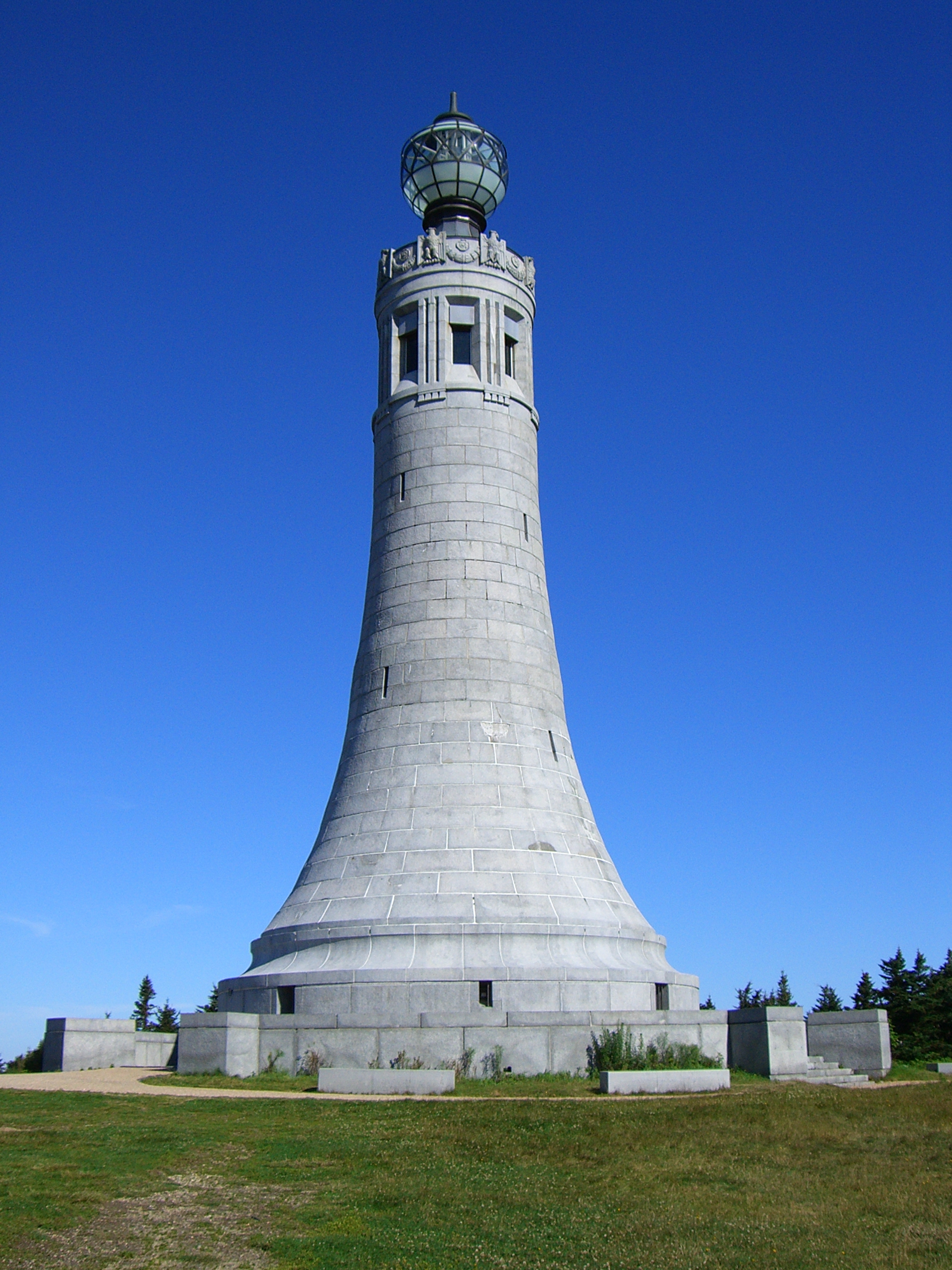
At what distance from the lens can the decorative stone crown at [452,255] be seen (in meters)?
36.5

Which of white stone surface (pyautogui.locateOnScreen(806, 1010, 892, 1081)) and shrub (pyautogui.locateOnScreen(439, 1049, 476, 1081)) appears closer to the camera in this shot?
shrub (pyautogui.locateOnScreen(439, 1049, 476, 1081))

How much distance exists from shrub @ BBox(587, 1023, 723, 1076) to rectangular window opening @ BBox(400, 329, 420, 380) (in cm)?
2025

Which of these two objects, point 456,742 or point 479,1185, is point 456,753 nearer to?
point 456,742

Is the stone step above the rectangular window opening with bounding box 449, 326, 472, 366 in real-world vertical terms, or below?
below

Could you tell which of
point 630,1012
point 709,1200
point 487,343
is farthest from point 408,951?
point 487,343

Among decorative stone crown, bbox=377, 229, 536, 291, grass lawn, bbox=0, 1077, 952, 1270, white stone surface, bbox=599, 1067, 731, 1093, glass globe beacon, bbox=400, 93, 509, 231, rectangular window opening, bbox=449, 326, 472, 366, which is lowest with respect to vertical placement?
grass lawn, bbox=0, 1077, 952, 1270

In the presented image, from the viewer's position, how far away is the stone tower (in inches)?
1089

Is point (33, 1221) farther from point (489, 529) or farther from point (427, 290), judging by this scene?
point (427, 290)

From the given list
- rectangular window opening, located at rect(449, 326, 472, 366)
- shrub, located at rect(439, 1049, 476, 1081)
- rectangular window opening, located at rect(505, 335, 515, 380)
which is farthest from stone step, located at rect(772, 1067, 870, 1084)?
rectangular window opening, located at rect(449, 326, 472, 366)

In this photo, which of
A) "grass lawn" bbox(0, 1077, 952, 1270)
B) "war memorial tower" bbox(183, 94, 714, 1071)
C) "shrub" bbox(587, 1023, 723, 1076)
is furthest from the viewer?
"war memorial tower" bbox(183, 94, 714, 1071)

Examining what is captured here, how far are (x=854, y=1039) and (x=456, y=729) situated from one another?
1192cm

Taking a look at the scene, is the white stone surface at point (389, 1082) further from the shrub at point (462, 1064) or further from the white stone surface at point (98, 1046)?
the white stone surface at point (98, 1046)

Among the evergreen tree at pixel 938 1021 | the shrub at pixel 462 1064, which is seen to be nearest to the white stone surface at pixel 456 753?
the shrub at pixel 462 1064

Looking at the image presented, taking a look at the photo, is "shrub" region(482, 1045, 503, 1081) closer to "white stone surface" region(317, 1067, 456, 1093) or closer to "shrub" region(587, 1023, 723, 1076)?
"shrub" region(587, 1023, 723, 1076)
